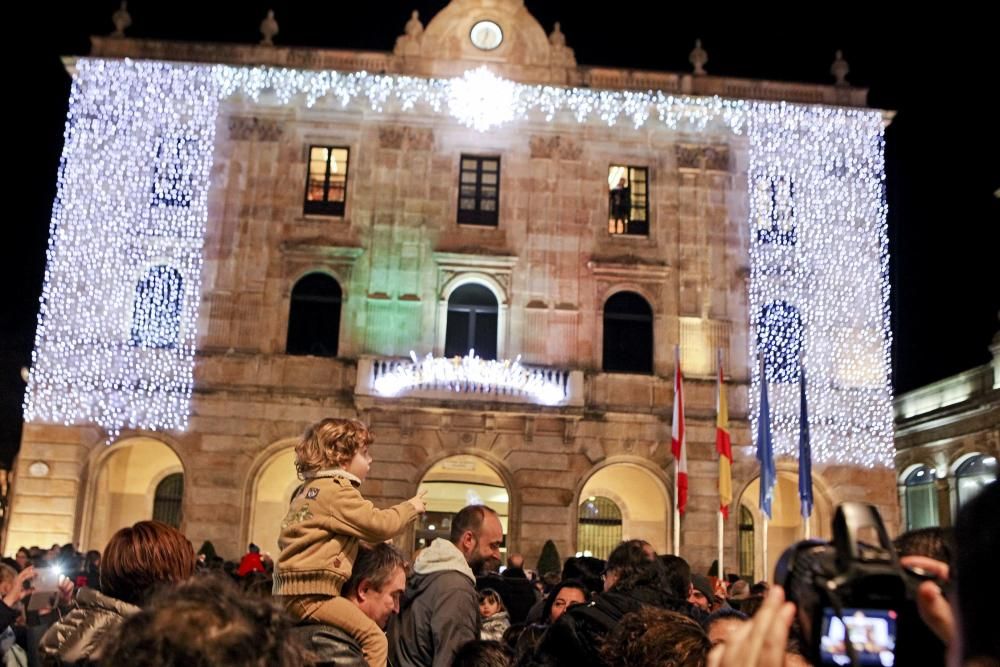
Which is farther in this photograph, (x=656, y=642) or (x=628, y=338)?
(x=628, y=338)

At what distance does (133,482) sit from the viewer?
24.8m

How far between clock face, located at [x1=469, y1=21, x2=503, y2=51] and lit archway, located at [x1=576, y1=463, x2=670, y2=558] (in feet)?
36.5

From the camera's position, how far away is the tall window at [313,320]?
23.4m

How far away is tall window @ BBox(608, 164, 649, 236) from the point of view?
80.6 feet

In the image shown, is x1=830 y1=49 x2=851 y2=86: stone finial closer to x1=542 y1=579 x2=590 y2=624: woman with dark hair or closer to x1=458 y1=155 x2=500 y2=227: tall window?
x1=458 y1=155 x2=500 y2=227: tall window

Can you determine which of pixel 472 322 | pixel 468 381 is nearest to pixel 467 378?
pixel 468 381

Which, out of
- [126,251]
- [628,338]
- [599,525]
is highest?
[126,251]

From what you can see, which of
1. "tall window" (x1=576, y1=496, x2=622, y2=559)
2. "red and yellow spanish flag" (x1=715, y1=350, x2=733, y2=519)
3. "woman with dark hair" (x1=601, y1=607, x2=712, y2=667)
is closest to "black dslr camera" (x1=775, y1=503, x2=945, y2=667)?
"woman with dark hair" (x1=601, y1=607, x2=712, y2=667)

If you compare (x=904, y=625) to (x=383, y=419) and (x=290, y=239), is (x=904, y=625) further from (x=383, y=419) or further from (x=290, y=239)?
(x=290, y=239)

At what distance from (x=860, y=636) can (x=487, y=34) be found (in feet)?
79.7

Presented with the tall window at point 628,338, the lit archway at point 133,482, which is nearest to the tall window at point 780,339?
the tall window at point 628,338

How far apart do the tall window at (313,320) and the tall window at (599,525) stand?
300 inches

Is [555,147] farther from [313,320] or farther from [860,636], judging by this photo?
[860,636]

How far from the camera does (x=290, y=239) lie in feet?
77.2
